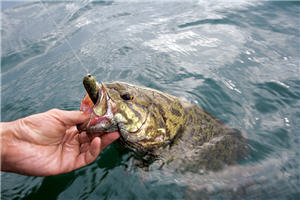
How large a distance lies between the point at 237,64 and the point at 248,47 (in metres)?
1.13

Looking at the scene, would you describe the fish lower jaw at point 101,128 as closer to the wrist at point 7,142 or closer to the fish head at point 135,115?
the fish head at point 135,115

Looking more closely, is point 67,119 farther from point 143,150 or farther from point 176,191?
point 176,191

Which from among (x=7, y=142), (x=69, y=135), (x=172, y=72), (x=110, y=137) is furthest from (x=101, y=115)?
(x=172, y=72)

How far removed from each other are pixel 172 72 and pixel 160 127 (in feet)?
10.9

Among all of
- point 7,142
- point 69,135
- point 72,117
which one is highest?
point 72,117

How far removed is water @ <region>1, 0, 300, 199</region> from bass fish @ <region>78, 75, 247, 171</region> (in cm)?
26

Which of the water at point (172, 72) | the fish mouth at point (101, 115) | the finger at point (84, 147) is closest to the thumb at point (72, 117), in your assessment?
the fish mouth at point (101, 115)

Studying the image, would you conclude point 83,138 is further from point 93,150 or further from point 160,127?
point 160,127

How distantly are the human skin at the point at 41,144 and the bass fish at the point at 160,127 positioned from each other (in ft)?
0.75

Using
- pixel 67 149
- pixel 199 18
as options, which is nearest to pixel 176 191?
pixel 67 149

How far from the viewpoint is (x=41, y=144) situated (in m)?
2.89

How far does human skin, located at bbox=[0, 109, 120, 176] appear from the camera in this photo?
8.83 feet

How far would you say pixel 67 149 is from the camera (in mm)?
3100

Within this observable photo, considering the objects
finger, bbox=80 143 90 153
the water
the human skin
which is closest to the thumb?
the human skin
